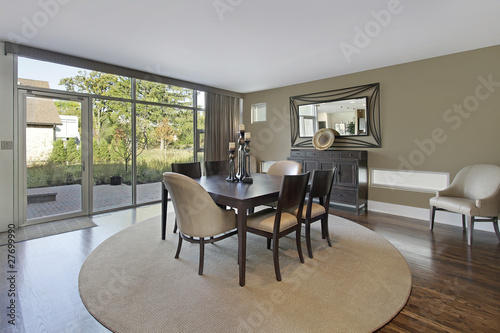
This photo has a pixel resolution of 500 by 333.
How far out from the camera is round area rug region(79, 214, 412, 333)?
1.71m

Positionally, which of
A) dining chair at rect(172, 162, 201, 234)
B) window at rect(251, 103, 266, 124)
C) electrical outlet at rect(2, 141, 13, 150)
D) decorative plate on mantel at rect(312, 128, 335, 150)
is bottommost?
dining chair at rect(172, 162, 201, 234)

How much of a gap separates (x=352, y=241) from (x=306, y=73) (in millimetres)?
3113

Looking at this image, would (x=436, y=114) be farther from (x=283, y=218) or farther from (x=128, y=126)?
(x=128, y=126)

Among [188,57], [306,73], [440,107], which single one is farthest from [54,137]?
[440,107]

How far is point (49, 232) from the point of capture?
3.44m

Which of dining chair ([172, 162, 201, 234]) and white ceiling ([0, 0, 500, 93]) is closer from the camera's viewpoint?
white ceiling ([0, 0, 500, 93])

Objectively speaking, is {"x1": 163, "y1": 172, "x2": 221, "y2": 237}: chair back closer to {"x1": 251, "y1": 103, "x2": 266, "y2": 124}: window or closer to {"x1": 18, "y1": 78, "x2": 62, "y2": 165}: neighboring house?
{"x1": 18, "y1": 78, "x2": 62, "y2": 165}: neighboring house

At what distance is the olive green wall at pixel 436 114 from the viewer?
357 cm

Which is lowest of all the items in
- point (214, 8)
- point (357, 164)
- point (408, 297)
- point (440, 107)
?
point (408, 297)

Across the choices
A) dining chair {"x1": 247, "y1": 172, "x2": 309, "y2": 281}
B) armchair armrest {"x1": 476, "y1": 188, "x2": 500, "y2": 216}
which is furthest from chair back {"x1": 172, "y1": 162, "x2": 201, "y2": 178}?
armchair armrest {"x1": 476, "y1": 188, "x2": 500, "y2": 216}

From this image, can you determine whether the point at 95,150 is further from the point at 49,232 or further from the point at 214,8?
the point at 214,8

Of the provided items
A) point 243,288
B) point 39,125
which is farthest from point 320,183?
point 39,125

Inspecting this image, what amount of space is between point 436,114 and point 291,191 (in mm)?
3105

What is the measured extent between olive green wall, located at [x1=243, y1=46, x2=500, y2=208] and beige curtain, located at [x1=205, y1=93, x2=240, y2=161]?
248 centimetres
